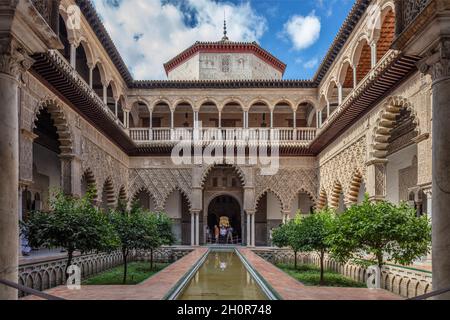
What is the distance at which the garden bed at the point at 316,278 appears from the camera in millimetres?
10766

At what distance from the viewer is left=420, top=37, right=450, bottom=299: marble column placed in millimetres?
4273

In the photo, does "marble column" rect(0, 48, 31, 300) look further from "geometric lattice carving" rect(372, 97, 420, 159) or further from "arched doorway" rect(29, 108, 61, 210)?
"arched doorway" rect(29, 108, 61, 210)

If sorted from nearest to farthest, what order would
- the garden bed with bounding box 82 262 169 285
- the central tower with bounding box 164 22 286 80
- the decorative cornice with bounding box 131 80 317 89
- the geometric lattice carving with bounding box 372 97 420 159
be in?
the garden bed with bounding box 82 262 169 285
the geometric lattice carving with bounding box 372 97 420 159
the decorative cornice with bounding box 131 80 317 89
the central tower with bounding box 164 22 286 80

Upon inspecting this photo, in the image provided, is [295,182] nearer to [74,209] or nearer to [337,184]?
[337,184]

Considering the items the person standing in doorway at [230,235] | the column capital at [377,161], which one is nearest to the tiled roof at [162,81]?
the column capital at [377,161]

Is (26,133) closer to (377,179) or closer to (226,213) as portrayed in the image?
(377,179)

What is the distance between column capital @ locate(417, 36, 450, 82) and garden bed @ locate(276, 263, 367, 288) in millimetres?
6924

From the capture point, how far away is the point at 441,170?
171 inches

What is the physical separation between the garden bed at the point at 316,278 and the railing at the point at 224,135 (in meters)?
7.44

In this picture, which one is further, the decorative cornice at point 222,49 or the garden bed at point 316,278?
the decorative cornice at point 222,49

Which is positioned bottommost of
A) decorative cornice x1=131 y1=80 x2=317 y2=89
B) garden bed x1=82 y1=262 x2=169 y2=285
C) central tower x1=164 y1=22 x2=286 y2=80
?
garden bed x1=82 y1=262 x2=169 y2=285

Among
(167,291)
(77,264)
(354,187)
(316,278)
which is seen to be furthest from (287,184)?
(167,291)

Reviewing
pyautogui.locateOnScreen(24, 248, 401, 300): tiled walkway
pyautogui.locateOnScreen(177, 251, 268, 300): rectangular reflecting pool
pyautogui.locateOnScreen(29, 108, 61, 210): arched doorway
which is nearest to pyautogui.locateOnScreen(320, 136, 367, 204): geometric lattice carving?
pyautogui.locateOnScreen(177, 251, 268, 300): rectangular reflecting pool

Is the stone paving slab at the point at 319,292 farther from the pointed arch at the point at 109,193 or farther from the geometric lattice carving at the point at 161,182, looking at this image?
the geometric lattice carving at the point at 161,182
